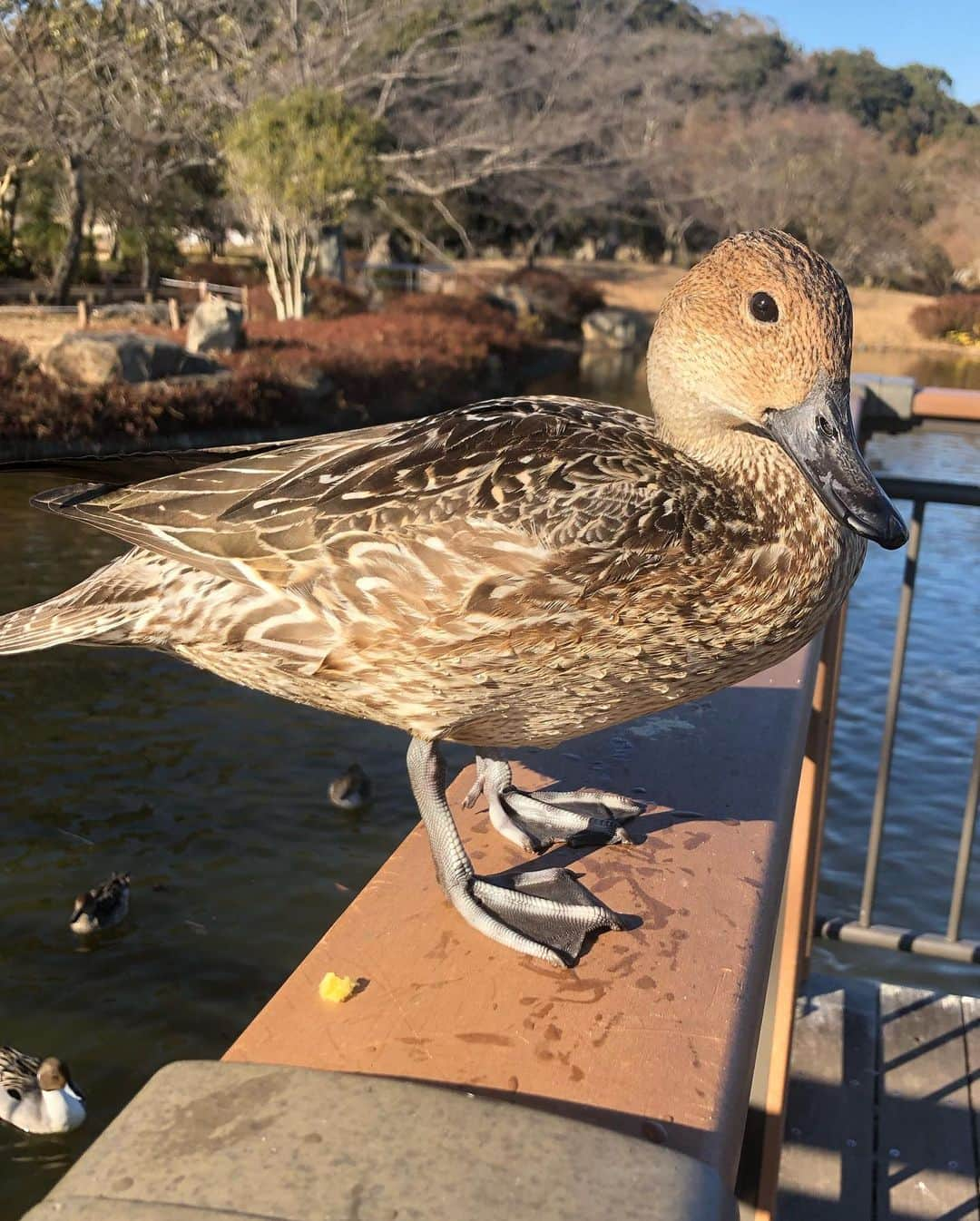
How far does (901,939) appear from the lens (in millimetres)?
3422

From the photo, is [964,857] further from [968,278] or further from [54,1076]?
[968,278]

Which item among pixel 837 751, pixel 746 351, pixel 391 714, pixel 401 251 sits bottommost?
pixel 837 751

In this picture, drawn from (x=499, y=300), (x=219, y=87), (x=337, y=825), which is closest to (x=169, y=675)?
(x=337, y=825)

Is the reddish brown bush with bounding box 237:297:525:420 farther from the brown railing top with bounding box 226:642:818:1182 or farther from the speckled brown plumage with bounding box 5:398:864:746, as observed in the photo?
the brown railing top with bounding box 226:642:818:1182

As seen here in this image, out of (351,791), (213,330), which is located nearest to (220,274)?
(213,330)

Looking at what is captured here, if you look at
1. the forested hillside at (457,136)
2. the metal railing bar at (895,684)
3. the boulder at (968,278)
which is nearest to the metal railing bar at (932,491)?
the metal railing bar at (895,684)

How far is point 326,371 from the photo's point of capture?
17062 mm

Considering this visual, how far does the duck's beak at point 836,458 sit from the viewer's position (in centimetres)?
162

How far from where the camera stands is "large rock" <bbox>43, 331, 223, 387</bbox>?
44.4ft

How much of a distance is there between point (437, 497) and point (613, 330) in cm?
3138

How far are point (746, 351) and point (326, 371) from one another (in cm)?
1593

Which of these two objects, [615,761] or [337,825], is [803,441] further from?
[337,825]

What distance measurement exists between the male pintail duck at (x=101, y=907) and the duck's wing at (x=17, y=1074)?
0.89 meters

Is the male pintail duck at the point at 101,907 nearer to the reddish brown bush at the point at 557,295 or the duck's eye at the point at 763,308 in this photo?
the duck's eye at the point at 763,308
